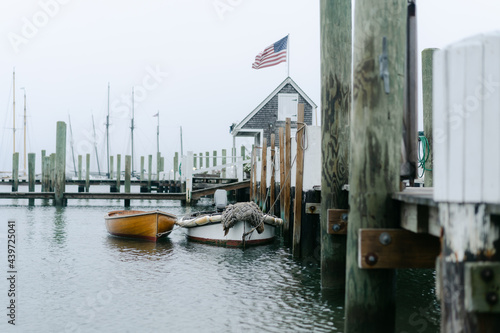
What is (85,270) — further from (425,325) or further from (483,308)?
(483,308)

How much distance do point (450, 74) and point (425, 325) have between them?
4028 millimetres

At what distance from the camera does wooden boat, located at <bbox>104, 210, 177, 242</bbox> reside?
45.6 ft

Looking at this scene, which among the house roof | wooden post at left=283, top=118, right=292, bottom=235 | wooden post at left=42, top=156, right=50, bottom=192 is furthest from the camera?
the house roof

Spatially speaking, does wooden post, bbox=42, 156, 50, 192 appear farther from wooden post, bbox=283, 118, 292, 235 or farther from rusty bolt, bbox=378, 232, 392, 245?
rusty bolt, bbox=378, 232, 392, 245

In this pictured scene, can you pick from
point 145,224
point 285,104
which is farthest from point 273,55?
point 145,224

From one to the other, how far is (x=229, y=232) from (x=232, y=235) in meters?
0.11

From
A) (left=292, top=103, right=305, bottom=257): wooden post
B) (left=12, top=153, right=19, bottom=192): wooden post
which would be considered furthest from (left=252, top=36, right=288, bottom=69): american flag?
(left=12, top=153, right=19, bottom=192): wooden post

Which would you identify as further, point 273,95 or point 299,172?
point 273,95

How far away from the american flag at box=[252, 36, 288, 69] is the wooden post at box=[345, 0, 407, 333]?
2087 centimetres

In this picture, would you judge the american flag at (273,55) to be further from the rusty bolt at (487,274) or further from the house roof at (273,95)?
the rusty bolt at (487,274)

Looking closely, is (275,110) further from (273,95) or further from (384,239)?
(384,239)

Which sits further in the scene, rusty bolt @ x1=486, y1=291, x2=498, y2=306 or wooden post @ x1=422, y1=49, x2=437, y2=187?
wooden post @ x1=422, y1=49, x2=437, y2=187

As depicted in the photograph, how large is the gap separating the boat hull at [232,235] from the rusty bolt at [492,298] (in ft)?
32.2

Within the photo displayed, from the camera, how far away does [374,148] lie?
417 cm
